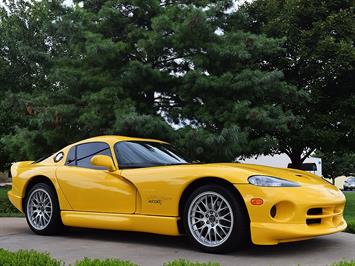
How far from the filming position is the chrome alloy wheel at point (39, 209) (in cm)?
716

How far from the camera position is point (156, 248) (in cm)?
605

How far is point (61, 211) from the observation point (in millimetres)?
6977

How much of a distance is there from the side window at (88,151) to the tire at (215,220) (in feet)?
5.50

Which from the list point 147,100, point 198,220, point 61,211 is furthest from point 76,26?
point 198,220

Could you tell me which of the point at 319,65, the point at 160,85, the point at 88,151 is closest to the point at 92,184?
the point at 88,151

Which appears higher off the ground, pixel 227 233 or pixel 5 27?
pixel 5 27

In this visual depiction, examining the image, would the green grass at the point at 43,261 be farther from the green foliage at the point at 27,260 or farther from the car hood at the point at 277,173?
the car hood at the point at 277,173

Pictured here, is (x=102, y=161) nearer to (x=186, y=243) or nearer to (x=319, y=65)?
(x=186, y=243)

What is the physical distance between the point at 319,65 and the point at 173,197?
1245 cm

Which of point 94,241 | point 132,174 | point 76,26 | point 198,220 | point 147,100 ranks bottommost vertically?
point 94,241

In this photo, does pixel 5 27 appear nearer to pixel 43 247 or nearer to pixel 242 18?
pixel 242 18

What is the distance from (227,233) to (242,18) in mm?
10698

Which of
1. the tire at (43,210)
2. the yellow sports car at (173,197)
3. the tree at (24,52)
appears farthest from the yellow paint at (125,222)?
the tree at (24,52)

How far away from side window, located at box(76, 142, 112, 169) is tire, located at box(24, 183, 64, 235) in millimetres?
569
